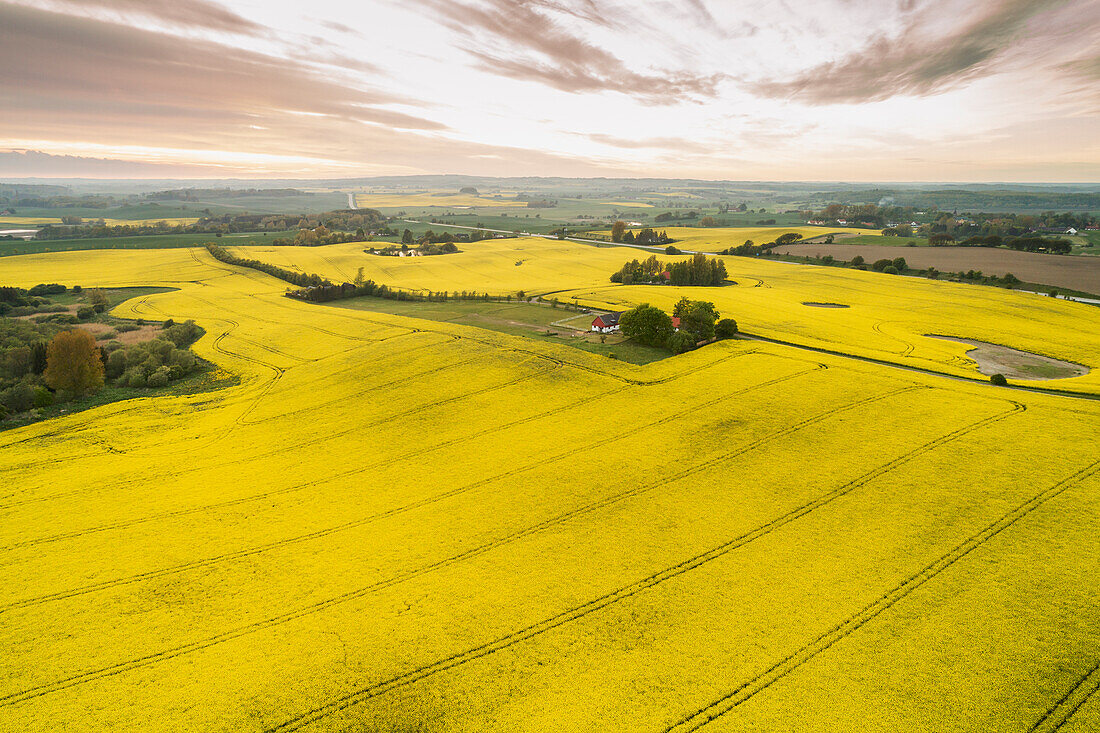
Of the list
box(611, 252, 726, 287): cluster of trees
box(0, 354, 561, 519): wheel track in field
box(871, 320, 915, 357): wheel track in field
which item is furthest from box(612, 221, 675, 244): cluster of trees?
box(0, 354, 561, 519): wheel track in field

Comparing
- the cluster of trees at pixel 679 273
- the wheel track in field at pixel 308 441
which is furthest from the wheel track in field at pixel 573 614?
the cluster of trees at pixel 679 273

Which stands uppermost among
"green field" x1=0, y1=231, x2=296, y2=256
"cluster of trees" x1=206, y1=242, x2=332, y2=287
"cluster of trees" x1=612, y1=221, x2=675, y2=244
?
"cluster of trees" x1=612, y1=221, x2=675, y2=244

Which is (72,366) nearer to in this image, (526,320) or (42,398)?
(42,398)

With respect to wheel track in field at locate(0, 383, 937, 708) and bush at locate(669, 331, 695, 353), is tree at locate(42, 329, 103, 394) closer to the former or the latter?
wheel track in field at locate(0, 383, 937, 708)

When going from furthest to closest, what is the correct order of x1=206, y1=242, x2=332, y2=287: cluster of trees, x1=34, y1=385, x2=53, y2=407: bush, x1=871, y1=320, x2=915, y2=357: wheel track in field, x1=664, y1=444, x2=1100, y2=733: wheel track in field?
1. x1=206, y1=242, x2=332, y2=287: cluster of trees
2. x1=871, y1=320, x2=915, y2=357: wheel track in field
3. x1=34, y1=385, x2=53, y2=407: bush
4. x1=664, y1=444, x2=1100, y2=733: wheel track in field

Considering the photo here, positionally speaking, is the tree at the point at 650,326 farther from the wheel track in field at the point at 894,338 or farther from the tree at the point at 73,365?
the tree at the point at 73,365
